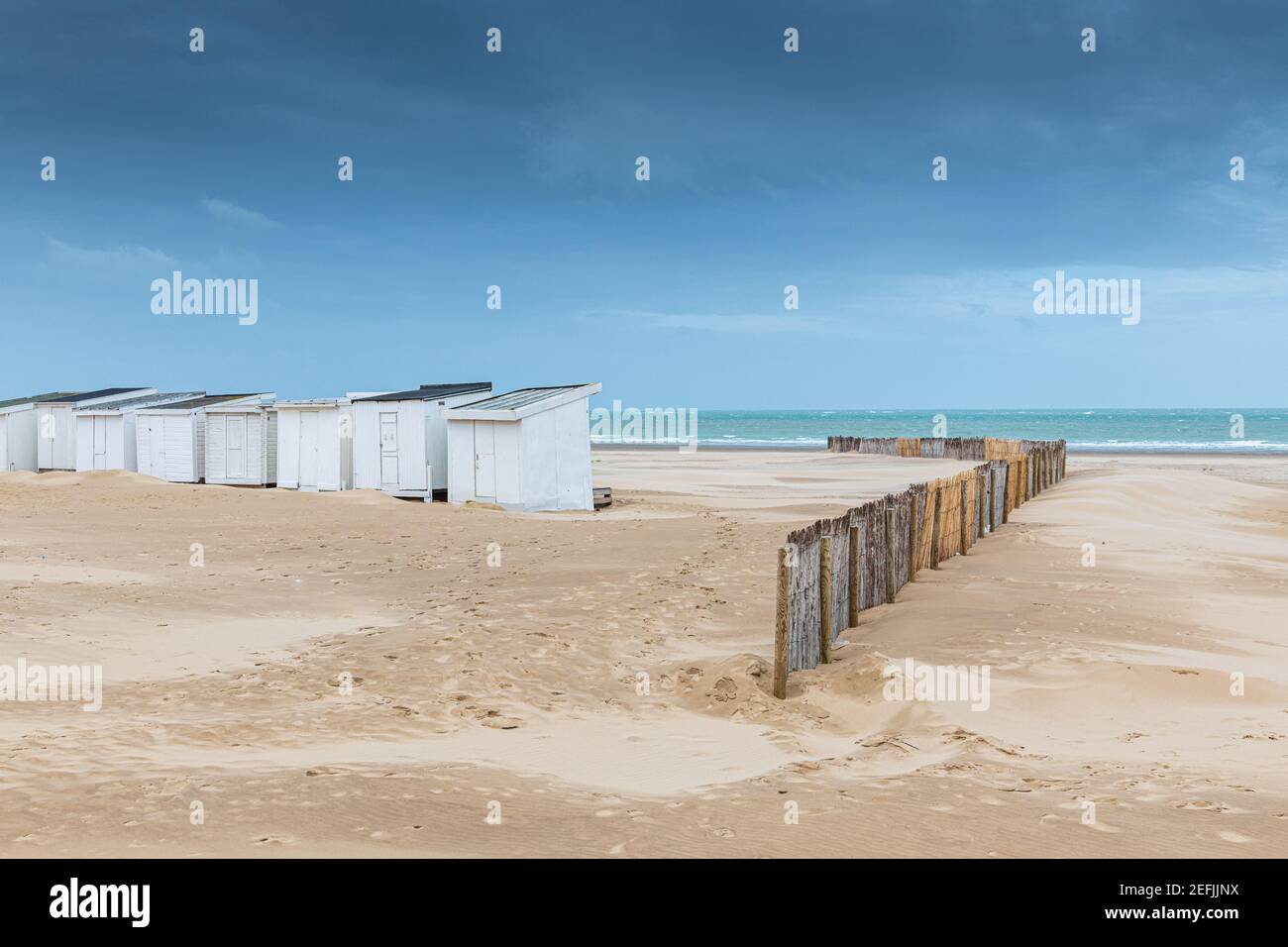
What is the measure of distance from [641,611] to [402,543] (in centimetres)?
696

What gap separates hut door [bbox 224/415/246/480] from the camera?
27672 millimetres

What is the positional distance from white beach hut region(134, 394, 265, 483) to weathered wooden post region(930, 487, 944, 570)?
20.3 metres

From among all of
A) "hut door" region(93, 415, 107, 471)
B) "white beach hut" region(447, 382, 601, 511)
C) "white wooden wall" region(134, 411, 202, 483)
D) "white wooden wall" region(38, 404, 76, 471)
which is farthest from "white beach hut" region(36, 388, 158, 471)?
"white beach hut" region(447, 382, 601, 511)

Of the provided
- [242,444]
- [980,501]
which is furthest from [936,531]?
[242,444]

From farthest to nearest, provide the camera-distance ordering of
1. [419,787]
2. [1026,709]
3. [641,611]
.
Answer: [641,611] < [1026,709] < [419,787]

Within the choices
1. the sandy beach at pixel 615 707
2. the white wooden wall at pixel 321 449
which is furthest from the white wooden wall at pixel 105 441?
the sandy beach at pixel 615 707

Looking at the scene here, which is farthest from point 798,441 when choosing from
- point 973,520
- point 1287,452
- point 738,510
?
point 973,520

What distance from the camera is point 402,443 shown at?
80.4 ft

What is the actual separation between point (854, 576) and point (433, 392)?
17.3m

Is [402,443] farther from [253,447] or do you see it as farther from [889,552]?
[889,552]

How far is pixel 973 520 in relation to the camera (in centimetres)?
1720

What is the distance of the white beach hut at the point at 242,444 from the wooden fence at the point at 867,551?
18641 millimetres
